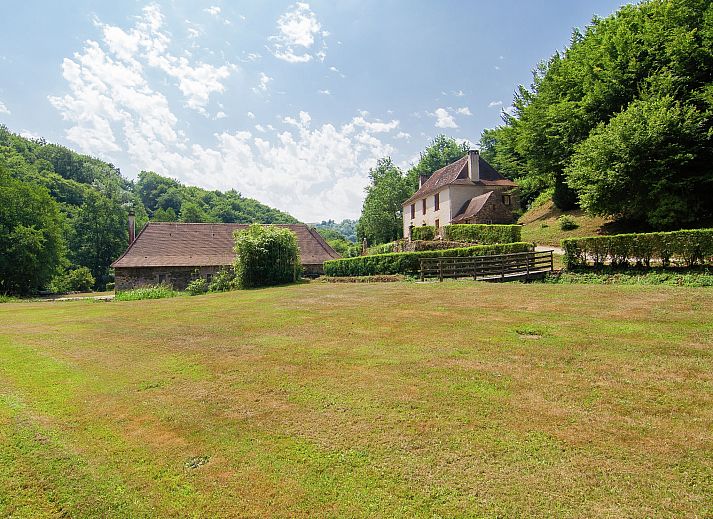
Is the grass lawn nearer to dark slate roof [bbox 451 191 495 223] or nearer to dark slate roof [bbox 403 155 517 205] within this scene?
dark slate roof [bbox 451 191 495 223]

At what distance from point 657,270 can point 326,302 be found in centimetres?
1347

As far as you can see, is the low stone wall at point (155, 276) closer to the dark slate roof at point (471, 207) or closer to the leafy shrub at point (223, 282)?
the leafy shrub at point (223, 282)

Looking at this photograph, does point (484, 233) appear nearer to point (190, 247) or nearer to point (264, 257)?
point (264, 257)

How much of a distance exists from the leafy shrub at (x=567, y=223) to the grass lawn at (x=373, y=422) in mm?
21103

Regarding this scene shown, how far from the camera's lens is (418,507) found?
11.2 feet

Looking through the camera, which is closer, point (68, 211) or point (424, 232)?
point (424, 232)

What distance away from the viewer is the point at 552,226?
1232 inches

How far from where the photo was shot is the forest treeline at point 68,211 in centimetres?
3944

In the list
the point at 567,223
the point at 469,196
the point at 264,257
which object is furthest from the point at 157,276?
the point at 567,223

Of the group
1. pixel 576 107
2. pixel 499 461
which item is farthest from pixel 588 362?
pixel 576 107

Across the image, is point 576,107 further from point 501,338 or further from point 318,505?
point 318,505

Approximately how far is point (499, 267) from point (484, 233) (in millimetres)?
11118

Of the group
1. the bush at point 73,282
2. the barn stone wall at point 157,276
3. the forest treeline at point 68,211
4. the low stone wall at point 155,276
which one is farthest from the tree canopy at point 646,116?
the bush at point 73,282

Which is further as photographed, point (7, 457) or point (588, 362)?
point (588, 362)
